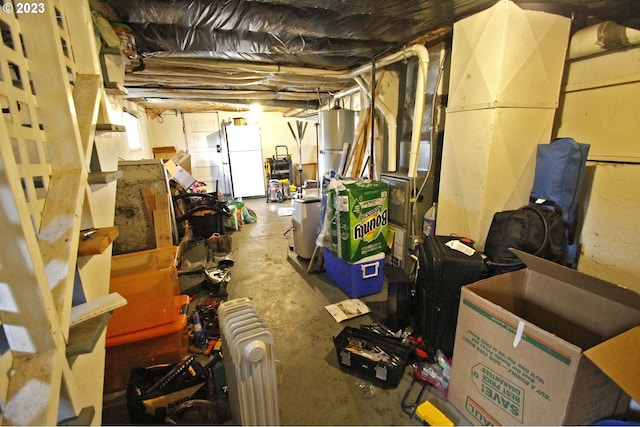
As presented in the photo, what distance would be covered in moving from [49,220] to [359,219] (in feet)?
6.03

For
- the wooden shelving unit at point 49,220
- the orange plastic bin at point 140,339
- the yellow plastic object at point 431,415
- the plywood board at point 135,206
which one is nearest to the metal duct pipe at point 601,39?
the yellow plastic object at point 431,415

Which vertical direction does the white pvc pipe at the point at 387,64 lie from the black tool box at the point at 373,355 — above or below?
above

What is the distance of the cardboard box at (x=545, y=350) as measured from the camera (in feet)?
3.14

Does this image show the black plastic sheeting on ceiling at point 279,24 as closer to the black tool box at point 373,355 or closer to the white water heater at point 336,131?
the white water heater at point 336,131

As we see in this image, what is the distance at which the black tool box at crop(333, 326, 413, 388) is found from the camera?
155 centimetres

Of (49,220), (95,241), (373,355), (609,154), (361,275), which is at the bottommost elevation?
(373,355)

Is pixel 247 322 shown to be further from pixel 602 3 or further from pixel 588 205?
pixel 602 3

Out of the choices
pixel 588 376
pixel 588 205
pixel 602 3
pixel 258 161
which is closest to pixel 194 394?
pixel 588 376

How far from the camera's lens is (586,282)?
3.92ft

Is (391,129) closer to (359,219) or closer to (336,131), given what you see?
→ (359,219)

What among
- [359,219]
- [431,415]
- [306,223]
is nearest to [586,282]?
[431,415]

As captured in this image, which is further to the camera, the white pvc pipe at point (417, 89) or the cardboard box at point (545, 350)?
the white pvc pipe at point (417, 89)

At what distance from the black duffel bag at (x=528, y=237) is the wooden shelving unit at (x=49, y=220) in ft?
6.49

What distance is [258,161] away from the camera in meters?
6.96
